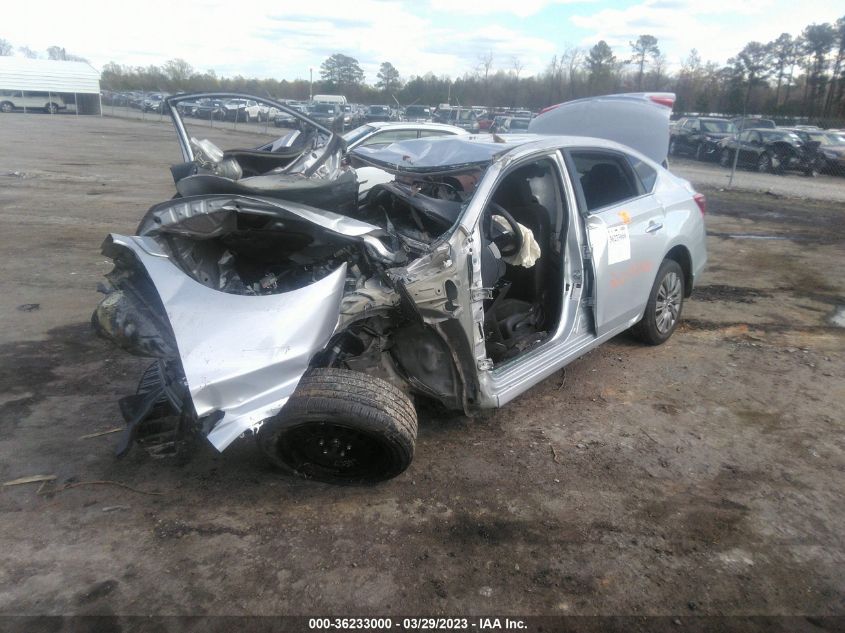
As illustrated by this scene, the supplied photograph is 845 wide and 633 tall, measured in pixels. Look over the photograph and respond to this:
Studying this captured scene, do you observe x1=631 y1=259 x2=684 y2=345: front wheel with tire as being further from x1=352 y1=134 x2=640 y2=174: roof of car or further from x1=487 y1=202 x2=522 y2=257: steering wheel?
x1=487 y1=202 x2=522 y2=257: steering wheel

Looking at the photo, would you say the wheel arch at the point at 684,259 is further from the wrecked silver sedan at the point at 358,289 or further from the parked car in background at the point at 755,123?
the parked car in background at the point at 755,123

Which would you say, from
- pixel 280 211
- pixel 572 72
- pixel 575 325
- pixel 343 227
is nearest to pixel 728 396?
pixel 575 325

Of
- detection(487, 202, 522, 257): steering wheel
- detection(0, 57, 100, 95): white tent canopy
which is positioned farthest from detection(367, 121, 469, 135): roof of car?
detection(0, 57, 100, 95): white tent canopy

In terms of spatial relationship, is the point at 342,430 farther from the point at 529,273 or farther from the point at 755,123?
the point at 755,123

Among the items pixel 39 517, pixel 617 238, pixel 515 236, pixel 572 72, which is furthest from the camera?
pixel 572 72

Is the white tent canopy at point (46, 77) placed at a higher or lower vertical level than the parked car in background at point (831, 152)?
higher

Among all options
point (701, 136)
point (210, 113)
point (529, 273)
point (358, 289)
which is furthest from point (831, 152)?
point (210, 113)

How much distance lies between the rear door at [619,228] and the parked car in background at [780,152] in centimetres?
1719

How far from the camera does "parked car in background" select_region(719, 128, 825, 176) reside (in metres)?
19.7

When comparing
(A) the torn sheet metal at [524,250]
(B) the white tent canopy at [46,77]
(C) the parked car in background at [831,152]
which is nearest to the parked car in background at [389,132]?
(A) the torn sheet metal at [524,250]

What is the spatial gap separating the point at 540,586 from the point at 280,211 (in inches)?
82.5

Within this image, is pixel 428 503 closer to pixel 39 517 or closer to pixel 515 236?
pixel 515 236

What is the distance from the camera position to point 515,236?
374cm

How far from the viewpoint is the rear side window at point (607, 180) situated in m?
4.76
